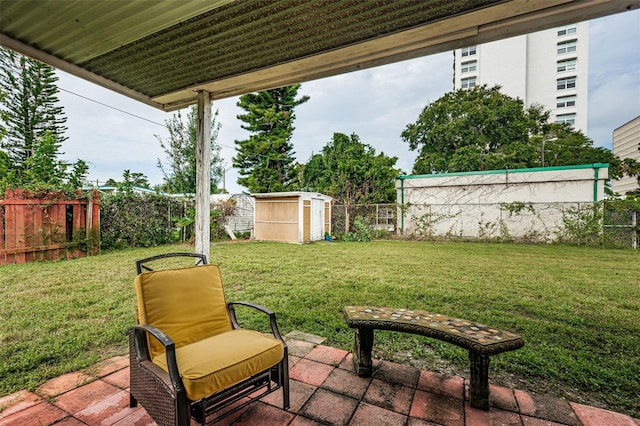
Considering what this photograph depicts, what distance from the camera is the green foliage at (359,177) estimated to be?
14742 millimetres

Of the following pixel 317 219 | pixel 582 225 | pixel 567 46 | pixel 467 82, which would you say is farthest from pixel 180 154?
pixel 567 46

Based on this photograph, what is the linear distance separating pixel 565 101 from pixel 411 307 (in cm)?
3772

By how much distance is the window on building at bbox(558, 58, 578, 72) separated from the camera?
29.5m

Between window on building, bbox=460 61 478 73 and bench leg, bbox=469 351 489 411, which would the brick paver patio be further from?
window on building, bbox=460 61 478 73

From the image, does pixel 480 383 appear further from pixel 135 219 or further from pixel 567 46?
pixel 567 46

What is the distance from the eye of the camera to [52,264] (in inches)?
225

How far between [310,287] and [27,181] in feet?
24.3

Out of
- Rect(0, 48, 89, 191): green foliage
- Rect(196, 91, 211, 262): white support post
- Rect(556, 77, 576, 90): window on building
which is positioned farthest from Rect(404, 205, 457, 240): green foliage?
Rect(556, 77, 576, 90): window on building

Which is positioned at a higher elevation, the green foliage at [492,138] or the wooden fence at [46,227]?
the green foliage at [492,138]

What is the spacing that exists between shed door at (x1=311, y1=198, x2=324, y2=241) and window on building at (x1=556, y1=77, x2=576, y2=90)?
32.9m

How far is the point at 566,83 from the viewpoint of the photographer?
97.6 ft

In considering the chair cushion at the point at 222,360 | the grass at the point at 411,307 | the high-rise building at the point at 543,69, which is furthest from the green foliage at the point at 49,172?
the high-rise building at the point at 543,69

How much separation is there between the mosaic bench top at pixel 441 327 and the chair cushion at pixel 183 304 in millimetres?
934

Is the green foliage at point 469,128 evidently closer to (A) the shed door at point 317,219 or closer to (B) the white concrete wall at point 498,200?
(B) the white concrete wall at point 498,200
